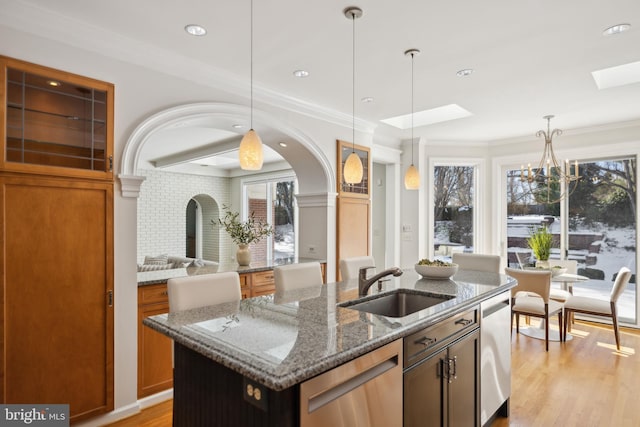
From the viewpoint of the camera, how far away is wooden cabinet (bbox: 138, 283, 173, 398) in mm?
2721

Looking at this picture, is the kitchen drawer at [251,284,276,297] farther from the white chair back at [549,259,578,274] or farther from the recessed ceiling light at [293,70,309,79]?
the white chair back at [549,259,578,274]

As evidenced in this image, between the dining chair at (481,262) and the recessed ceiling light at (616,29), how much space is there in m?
1.81

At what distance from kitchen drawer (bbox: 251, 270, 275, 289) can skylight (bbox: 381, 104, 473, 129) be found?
2.45 m

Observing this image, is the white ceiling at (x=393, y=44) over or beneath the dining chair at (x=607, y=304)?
over

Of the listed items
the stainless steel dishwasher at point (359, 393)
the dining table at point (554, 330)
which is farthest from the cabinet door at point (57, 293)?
the dining table at point (554, 330)

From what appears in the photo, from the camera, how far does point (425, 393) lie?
1.70 metres

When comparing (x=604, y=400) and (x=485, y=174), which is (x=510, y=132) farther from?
(x=604, y=400)

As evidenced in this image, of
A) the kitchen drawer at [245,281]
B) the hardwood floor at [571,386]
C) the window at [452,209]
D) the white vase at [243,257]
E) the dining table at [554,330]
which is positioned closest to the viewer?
the hardwood floor at [571,386]

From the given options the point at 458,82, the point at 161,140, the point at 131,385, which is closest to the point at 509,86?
the point at 458,82

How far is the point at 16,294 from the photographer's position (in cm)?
215

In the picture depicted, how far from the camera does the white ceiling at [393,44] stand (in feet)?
7.21

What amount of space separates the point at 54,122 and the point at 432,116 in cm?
406

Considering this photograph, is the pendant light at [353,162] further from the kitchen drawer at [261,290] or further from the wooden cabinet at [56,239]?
the wooden cabinet at [56,239]

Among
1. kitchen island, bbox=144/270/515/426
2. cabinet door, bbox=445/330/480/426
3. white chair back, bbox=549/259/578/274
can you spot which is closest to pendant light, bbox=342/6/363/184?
kitchen island, bbox=144/270/515/426
